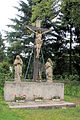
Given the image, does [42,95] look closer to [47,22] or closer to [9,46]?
[9,46]

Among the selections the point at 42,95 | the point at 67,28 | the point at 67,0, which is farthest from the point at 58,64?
the point at 42,95

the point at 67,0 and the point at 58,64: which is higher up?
the point at 67,0

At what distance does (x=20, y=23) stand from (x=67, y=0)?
15.7 m

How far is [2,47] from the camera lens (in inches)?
1881

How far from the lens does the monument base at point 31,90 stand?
Result: 10195 millimetres

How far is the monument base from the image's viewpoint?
1020cm

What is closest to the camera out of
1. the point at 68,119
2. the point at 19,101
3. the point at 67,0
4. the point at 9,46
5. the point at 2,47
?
the point at 68,119

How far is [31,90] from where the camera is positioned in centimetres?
1069

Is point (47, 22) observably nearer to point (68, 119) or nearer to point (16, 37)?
point (16, 37)

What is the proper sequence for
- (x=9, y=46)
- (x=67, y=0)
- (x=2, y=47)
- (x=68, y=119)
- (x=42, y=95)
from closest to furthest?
(x=68, y=119), (x=42, y=95), (x=67, y=0), (x=9, y=46), (x=2, y=47)

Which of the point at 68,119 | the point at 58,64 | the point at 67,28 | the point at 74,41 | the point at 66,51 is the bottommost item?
the point at 68,119

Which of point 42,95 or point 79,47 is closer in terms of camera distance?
point 42,95

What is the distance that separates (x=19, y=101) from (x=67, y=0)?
29.6 ft

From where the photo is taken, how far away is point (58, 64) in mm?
28844
